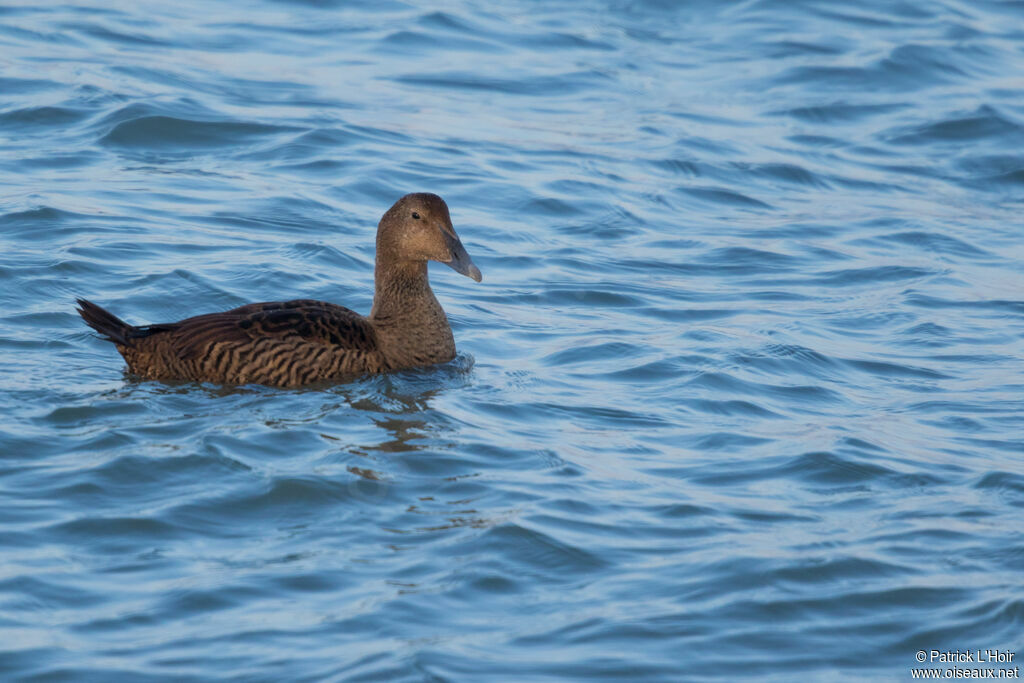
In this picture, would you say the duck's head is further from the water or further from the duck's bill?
the water

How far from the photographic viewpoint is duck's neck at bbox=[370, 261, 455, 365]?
8.32m

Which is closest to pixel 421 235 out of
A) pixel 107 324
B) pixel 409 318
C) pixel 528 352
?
pixel 409 318

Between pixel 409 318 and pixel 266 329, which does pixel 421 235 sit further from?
pixel 266 329

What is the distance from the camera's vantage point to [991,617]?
222 inches

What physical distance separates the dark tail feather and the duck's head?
159 centimetres

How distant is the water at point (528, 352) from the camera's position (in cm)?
548

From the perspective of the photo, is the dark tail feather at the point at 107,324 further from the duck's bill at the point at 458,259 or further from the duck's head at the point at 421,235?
the duck's bill at the point at 458,259

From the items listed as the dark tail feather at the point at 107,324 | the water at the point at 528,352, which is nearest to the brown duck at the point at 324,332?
the dark tail feather at the point at 107,324

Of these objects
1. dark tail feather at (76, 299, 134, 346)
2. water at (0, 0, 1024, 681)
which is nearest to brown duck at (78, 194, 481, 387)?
dark tail feather at (76, 299, 134, 346)

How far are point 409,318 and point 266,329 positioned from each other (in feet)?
3.22

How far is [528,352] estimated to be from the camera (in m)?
8.97

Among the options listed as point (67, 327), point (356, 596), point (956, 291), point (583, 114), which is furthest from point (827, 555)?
point (583, 114)

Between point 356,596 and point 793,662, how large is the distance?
1552 mm

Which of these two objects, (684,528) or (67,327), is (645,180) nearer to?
(67,327)
